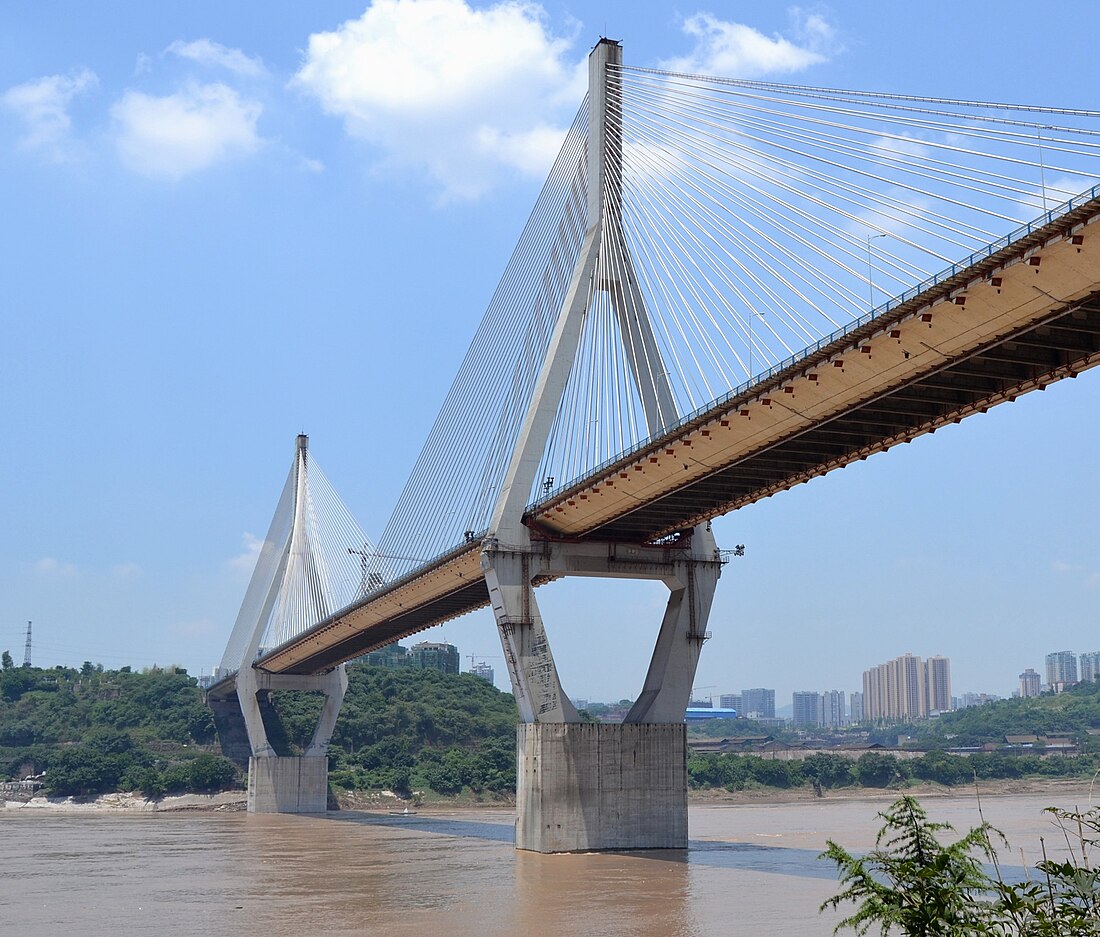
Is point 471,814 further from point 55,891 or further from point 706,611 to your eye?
point 55,891

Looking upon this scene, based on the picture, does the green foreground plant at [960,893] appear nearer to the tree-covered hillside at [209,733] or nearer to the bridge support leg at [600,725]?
the bridge support leg at [600,725]

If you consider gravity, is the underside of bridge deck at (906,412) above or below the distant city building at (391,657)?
above

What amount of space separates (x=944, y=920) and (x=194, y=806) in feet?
281

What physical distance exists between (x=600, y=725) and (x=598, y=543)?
587cm

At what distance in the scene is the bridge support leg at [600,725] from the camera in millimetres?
41688

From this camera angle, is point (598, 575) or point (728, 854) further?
point (598, 575)

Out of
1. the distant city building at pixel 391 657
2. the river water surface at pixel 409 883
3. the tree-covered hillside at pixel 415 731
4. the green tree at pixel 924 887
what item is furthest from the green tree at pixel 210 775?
the green tree at pixel 924 887

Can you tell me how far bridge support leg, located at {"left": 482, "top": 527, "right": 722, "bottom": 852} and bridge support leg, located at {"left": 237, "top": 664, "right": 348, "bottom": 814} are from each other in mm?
41013

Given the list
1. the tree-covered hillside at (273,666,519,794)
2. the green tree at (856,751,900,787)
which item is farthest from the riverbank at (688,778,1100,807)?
the tree-covered hillside at (273,666,519,794)

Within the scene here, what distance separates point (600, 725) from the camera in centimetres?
4259

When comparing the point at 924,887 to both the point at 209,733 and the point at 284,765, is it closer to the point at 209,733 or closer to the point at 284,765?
the point at 284,765

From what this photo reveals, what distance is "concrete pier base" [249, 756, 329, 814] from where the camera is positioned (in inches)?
3228

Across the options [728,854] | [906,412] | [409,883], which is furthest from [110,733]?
[906,412]

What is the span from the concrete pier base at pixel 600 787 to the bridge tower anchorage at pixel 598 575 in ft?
0.14
